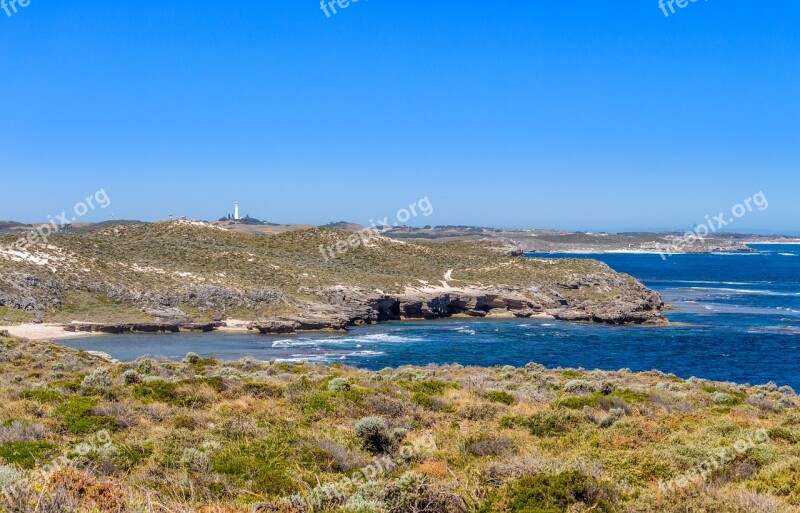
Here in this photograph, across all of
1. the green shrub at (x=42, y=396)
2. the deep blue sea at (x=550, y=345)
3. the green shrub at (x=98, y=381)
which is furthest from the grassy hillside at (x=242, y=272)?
the green shrub at (x=42, y=396)

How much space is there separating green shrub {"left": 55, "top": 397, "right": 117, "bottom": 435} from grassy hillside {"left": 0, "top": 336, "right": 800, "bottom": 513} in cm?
5

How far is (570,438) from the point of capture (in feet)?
42.7

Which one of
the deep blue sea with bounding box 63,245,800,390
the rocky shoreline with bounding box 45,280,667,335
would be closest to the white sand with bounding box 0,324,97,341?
the deep blue sea with bounding box 63,245,800,390

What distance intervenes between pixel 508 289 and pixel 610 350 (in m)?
23.7

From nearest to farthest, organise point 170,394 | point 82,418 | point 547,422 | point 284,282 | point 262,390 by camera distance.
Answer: point 82,418
point 547,422
point 170,394
point 262,390
point 284,282

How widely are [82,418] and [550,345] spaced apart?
40.8 m

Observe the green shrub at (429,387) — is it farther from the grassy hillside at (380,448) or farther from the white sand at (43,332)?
the white sand at (43,332)

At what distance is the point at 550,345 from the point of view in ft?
163

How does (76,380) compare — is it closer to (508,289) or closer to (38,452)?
(38,452)

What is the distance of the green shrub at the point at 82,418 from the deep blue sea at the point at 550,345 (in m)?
24.7

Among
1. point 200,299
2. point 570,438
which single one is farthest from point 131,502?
point 200,299

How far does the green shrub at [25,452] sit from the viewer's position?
9.75 m

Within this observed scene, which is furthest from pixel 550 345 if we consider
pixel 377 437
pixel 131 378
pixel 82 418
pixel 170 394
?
pixel 82 418

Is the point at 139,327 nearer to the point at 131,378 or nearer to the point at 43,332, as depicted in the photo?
the point at 43,332
